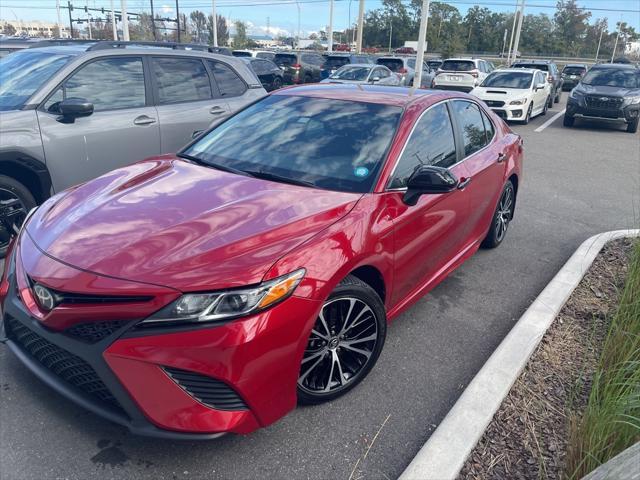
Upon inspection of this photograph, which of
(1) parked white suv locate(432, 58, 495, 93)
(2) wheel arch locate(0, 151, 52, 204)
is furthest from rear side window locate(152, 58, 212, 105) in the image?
(1) parked white suv locate(432, 58, 495, 93)

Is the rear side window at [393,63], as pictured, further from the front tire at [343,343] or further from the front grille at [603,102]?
the front tire at [343,343]

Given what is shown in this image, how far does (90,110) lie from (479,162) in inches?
138

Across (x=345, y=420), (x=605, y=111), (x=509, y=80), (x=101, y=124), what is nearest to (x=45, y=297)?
(x=345, y=420)

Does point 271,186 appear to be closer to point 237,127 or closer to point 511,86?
point 237,127

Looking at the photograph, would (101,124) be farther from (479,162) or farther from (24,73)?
(479,162)

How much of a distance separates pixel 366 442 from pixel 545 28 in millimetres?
111909

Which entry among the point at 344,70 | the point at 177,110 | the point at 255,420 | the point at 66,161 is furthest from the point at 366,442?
the point at 344,70

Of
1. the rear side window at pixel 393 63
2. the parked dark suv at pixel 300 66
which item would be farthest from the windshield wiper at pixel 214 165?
the rear side window at pixel 393 63

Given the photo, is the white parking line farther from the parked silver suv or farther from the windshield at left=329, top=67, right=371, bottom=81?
the parked silver suv

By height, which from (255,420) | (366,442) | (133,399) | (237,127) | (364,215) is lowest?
(366,442)

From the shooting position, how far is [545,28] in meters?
98.2

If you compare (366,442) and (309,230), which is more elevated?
(309,230)

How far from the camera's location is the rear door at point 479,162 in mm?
4273

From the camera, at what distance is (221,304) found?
7.47 ft
